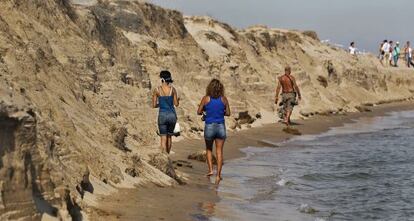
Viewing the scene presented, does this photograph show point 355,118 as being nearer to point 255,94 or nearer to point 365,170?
point 255,94

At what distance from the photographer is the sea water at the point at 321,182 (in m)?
7.98

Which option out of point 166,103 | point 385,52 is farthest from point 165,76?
point 385,52

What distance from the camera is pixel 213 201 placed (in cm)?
781

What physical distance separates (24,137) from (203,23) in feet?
73.9

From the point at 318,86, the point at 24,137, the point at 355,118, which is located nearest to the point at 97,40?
the point at 24,137

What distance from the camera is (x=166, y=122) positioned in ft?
32.0

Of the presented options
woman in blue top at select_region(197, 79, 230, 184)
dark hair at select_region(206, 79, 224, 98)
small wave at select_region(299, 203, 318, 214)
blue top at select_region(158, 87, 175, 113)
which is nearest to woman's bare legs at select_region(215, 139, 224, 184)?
woman in blue top at select_region(197, 79, 230, 184)

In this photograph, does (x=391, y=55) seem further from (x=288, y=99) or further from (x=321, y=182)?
(x=321, y=182)

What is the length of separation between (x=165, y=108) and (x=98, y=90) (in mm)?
1690

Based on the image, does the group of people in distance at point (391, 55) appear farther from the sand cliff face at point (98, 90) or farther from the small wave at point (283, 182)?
the small wave at point (283, 182)

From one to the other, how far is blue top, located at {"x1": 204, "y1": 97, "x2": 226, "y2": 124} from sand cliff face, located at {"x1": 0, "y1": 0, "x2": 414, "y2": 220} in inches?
39.8

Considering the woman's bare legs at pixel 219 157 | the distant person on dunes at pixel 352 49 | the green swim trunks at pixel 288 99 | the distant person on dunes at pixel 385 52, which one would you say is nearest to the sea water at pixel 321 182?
the woman's bare legs at pixel 219 157

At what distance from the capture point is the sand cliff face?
16.2 feet

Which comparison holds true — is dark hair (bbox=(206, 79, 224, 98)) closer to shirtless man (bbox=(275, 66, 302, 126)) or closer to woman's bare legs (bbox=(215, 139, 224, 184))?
woman's bare legs (bbox=(215, 139, 224, 184))
